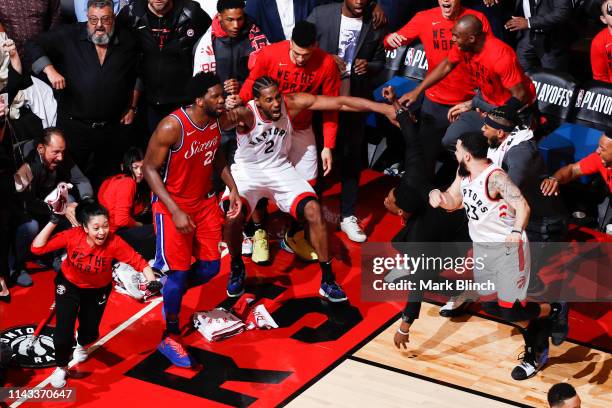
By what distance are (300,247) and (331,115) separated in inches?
47.4

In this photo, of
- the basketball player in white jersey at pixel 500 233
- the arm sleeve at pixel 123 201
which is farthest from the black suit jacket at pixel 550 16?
the arm sleeve at pixel 123 201

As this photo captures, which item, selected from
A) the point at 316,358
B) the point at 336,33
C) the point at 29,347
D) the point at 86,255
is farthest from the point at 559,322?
the point at 29,347

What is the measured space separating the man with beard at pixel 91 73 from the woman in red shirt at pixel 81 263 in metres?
1.93

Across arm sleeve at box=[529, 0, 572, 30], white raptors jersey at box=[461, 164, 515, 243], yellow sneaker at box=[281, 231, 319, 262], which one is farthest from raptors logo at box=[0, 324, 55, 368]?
arm sleeve at box=[529, 0, 572, 30]

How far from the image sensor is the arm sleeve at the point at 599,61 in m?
10.1

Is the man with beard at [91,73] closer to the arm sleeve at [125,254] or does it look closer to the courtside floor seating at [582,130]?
the arm sleeve at [125,254]

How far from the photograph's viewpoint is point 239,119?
8992mm

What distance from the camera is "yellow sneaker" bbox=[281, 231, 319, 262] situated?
9844 mm

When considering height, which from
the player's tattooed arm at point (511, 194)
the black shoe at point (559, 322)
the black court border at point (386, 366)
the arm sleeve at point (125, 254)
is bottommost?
the black court border at point (386, 366)

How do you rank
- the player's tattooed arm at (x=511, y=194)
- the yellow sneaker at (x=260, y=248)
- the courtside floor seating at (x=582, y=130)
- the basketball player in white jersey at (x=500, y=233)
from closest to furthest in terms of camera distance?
the player's tattooed arm at (x=511, y=194) < the basketball player in white jersey at (x=500, y=233) < the yellow sneaker at (x=260, y=248) < the courtside floor seating at (x=582, y=130)

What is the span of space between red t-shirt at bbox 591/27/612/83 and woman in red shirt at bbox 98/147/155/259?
4034 millimetres

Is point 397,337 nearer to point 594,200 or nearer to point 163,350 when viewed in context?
point 163,350

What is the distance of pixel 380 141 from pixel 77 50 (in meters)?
3.18

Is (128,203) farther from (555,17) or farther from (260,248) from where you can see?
(555,17)
